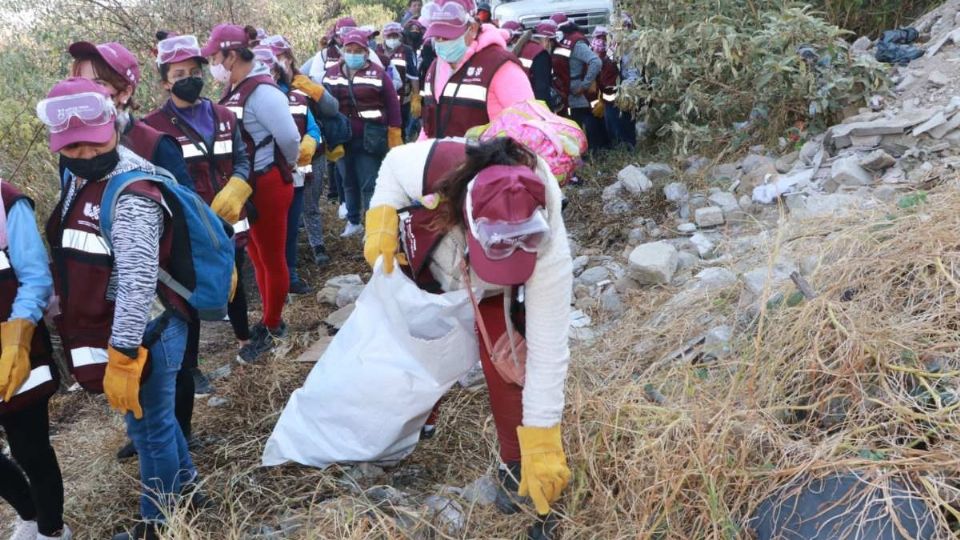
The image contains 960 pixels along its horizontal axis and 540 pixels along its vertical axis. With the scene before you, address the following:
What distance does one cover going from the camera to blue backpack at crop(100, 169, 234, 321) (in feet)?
7.62

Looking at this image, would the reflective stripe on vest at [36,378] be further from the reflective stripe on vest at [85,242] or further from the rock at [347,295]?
the rock at [347,295]

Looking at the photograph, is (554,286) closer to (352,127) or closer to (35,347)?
(35,347)

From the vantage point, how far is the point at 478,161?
1.94m

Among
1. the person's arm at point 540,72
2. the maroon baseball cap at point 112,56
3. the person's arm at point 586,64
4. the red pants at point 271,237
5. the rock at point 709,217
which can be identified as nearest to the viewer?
the maroon baseball cap at point 112,56

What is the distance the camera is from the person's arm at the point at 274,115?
366 centimetres

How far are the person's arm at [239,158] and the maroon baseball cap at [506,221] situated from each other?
1972mm

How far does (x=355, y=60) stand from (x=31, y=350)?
3606mm

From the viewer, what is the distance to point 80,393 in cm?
384

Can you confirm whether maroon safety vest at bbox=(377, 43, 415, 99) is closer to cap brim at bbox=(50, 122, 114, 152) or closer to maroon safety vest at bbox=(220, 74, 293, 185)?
maroon safety vest at bbox=(220, 74, 293, 185)

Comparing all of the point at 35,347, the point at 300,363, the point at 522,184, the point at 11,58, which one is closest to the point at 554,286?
the point at 522,184

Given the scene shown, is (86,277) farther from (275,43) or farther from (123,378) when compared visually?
(275,43)

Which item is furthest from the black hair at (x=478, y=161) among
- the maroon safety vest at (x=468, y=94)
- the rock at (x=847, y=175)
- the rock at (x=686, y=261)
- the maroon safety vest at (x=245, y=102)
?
the rock at (x=847, y=175)

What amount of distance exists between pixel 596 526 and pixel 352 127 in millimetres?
3950

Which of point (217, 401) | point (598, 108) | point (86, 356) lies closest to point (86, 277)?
point (86, 356)
